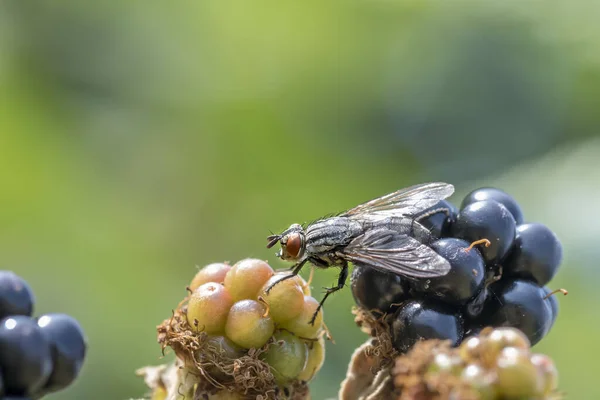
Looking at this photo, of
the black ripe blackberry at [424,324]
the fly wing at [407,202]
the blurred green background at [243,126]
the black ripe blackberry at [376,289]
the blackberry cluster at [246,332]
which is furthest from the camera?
the blurred green background at [243,126]

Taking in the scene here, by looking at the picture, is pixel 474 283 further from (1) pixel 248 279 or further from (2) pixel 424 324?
(1) pixel 248 279

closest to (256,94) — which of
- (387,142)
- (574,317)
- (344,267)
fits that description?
(387,142)

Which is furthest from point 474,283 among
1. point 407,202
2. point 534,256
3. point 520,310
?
point 407,202

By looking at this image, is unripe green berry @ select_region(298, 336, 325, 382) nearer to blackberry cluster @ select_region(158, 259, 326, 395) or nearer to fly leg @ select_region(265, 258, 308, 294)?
blackberry cluster @ select_region(158, 259, 326, 395)

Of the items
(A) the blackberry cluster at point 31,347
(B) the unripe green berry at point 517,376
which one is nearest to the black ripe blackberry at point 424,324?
(B) the unripe green berry at point 517,376

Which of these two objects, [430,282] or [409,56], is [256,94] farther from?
[430,282]

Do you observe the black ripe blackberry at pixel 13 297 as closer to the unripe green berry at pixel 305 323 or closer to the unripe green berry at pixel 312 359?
the unripe green berry at pixel 305 323

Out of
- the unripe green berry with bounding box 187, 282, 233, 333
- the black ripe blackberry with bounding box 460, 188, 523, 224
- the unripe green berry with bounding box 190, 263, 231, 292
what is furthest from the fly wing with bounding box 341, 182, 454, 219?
the unripe green berry with bounding box 187, 282, 233, 333
